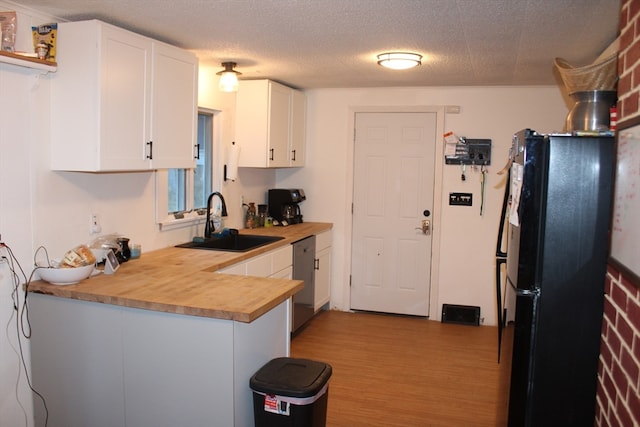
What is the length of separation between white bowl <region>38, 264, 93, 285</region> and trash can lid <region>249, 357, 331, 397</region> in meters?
1.07

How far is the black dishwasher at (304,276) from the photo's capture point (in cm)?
466

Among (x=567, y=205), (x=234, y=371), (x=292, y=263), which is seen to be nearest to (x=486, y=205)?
(x=292, y=263)

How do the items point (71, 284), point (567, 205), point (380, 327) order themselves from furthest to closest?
point (380, 327), point (71, 284), point (567, 205)

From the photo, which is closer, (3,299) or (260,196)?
(3,299)

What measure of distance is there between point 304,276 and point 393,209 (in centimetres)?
122

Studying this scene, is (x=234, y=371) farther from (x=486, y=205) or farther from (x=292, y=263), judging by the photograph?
(x=486, y=205)

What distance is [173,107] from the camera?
3.35 m

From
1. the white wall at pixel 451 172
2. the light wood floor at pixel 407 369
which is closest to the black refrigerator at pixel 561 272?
the light wood floor at pixel 407 369

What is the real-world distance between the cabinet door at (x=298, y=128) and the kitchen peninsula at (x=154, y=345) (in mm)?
2605

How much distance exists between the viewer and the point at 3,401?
2.67m

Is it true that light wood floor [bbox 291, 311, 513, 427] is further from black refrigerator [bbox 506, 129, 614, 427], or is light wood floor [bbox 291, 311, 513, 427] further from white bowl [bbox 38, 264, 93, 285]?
white bowl [bbox 38, 264, 93, 285]

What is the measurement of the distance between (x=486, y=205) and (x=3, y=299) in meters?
4.08

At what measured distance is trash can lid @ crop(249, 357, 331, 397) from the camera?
2.28 metres

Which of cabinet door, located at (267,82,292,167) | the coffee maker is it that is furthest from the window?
the coffee maker
